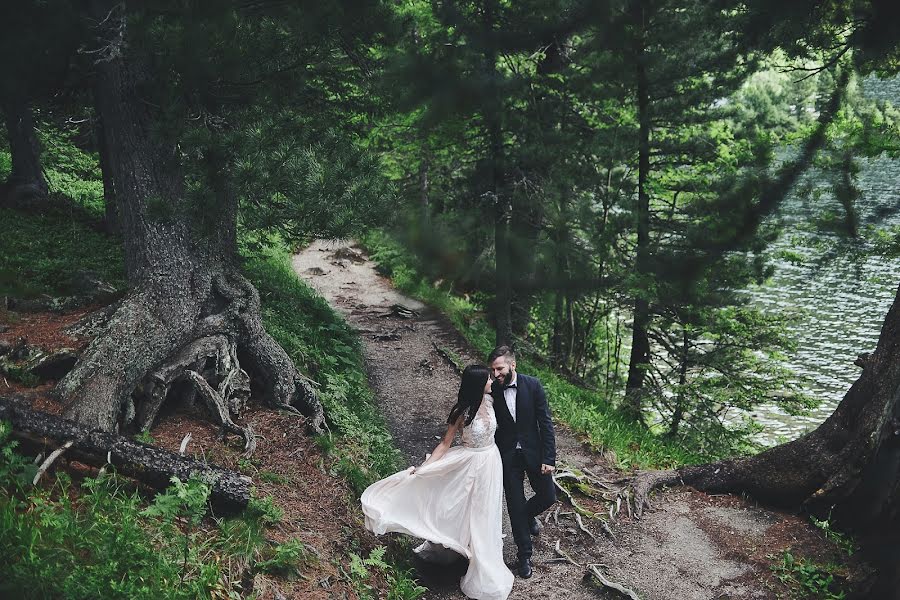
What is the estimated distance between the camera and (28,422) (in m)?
4.92

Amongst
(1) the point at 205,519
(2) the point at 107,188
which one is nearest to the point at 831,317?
(2) the point at 107,188

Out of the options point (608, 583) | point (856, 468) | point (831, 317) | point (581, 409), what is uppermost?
point (856, 468)

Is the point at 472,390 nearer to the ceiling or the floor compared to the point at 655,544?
nearer to the ceiling

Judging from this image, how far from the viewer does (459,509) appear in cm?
597

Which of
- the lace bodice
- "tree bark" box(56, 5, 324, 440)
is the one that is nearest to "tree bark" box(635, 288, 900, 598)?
the lace bodice

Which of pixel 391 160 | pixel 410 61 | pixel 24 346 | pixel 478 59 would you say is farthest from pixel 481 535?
pixel 391 160

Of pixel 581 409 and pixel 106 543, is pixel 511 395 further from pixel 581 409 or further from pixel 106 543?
pixel 581 409

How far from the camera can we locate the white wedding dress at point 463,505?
5.81 meters

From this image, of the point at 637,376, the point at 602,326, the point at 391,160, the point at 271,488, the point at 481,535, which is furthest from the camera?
the point at 602,326

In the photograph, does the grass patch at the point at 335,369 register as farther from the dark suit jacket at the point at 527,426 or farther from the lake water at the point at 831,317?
the lake water at the point at 831,317

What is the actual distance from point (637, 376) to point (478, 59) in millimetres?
8928

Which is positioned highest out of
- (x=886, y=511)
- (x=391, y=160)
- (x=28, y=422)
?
(x=391, y=160)

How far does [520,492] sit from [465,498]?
2.38ft

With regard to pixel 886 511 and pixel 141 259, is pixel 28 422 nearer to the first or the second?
pixel 141 259
